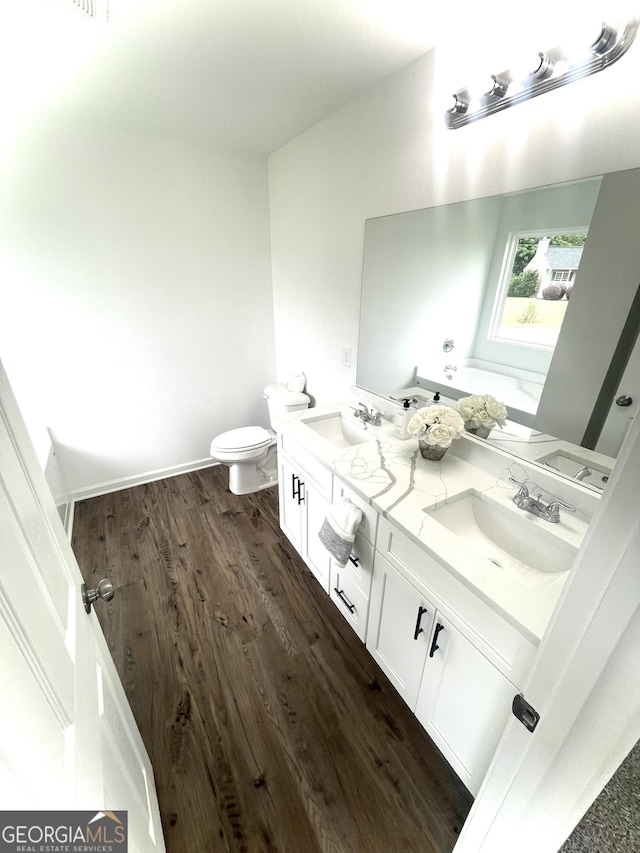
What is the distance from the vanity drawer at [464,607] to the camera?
0.85 meters

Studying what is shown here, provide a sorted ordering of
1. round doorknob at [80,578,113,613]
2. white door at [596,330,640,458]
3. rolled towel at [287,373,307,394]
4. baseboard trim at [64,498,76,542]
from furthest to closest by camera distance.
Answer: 1. rolled towel at [287,373,307,394]
2. baseboard trim at [64,498,76,542]
3. white door at [596,330,640,458]
4. round doorknob at [80,578,113,613]

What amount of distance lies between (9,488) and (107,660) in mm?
686

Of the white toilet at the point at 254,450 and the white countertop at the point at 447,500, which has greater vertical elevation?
the white countertop at the point at 447,500

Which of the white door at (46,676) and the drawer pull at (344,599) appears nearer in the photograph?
the white door at (46,676)

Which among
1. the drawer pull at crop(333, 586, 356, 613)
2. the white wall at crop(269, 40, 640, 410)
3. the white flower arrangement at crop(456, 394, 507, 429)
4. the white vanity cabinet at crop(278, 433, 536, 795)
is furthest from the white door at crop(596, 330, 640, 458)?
the drawer pull at crop(333, 586, 356, 613)

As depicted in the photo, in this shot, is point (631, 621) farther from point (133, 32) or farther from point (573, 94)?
point (133, 32)

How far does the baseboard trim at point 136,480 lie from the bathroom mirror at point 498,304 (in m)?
1.85

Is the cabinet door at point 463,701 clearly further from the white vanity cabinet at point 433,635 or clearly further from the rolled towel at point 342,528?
the rolled towel at point 342,528

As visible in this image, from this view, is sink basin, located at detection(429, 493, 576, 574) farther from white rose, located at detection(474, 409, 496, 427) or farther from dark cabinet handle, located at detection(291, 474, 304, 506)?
dark cabinet handle, located at detection(291, 474, 304, 506)

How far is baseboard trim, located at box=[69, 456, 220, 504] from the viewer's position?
2.61 metres

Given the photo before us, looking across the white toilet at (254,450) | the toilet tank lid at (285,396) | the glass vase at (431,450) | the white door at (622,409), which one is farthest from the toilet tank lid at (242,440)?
the white door at (622,409)

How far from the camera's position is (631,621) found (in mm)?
453

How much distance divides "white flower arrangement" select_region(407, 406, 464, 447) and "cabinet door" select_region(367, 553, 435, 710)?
0.51 m

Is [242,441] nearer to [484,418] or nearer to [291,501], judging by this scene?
[291,501]
